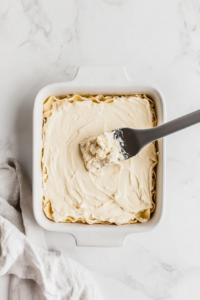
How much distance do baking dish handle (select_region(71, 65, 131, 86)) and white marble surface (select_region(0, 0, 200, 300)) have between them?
0.20 metres

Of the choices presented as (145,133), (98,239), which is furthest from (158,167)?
(98,239)

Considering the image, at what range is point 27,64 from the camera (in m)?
1.26

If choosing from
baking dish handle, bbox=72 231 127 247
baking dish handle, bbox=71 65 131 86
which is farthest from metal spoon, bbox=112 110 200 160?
baking dish handle, bbox=72 231 127 247

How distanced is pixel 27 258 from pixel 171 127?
762 mm

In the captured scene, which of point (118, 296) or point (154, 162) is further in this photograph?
point (118, 296)

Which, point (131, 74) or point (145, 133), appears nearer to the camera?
point (145, 133)

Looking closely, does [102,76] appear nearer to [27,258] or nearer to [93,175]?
[93,175]

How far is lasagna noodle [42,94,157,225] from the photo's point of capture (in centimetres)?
110

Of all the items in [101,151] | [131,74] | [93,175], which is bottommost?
[93,175]

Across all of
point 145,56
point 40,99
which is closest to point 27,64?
point 40,99

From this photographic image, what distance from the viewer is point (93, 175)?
1.10m

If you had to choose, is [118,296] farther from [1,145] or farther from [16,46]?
[16,46]

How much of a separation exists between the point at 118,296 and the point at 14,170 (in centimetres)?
70

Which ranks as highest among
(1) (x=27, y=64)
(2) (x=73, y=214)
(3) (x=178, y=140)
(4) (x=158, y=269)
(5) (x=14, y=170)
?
(1) (x=27, y=64)
